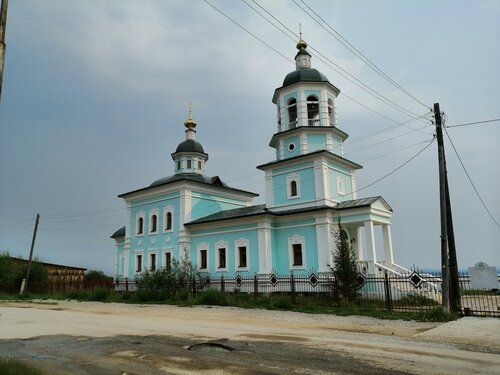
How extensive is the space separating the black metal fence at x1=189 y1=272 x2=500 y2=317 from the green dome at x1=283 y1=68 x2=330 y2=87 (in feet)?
39.4

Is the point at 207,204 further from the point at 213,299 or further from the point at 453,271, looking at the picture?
the point at 453,271

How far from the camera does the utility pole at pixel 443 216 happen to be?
13.0 m

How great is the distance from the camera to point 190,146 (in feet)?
114

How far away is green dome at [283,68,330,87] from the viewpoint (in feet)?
82.4

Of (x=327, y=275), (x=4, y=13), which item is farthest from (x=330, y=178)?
(x=4, y=13)

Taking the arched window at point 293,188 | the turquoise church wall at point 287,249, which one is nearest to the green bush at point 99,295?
the turquoise church wall at point 287,249

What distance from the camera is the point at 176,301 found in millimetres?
20906

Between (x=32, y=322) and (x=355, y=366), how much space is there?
11620 mm

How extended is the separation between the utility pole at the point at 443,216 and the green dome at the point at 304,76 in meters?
11.7

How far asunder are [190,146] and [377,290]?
822 inches

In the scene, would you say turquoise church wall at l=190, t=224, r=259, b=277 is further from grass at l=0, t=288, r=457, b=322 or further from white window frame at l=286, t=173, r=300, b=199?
grass at l=0, t=288, r=457, b=322

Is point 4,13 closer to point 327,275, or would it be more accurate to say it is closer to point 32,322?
point 32,322

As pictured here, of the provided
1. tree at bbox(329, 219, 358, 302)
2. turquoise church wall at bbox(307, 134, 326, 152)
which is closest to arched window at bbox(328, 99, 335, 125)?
turquoise church wall at bbox(307, 134, 326, 152)

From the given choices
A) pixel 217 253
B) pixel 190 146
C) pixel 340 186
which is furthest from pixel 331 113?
pixel 190 146
